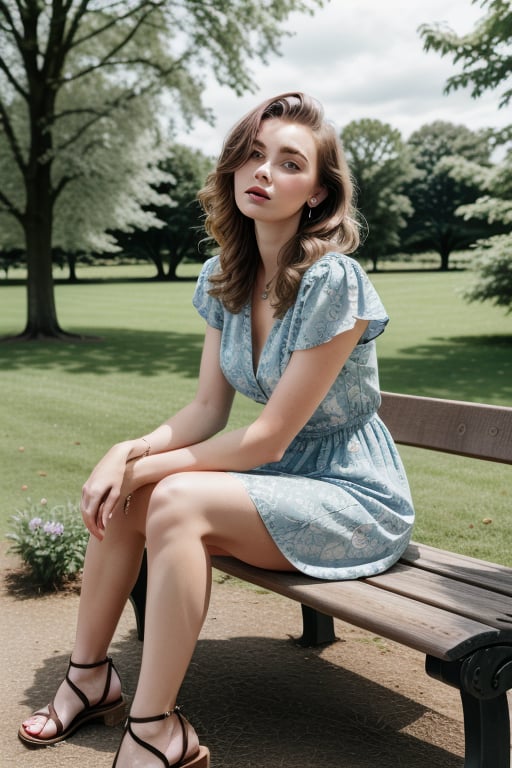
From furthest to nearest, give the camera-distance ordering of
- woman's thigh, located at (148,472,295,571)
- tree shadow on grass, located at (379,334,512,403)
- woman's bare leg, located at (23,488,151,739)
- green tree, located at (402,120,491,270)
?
1. green tree, located at (402,120,491,270)
2. tree shadow on grass, located at (379,334,512,403)
3. woman's bare leg, located at (23,488,151,739)
4. woman's thigh, located at (148,472,295,571)

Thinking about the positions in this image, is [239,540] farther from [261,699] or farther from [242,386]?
[261,699]

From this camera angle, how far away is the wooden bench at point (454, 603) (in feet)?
6.88

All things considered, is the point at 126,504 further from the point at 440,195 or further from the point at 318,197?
the point at 440,195

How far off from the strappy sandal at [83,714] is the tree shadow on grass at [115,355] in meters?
9.60

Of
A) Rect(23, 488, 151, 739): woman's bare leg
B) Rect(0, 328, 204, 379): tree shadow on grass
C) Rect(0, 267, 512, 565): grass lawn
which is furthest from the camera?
Rect(0, 328, 204, 379): tree shadow on grass

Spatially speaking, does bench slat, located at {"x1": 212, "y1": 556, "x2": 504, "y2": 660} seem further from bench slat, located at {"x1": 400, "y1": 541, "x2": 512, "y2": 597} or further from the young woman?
bench slat, located at {"x1": 400, "y1": 541, "x2": 512, "y2": 597}

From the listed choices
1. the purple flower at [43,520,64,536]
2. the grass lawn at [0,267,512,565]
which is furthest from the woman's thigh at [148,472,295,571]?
the grass lawn at [0,267,512,565]

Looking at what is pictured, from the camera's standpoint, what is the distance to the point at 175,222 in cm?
5731

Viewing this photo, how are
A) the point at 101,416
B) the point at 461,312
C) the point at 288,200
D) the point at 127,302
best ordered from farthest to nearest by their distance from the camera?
the point at 127,302 < the point at 461,312 < the point at 101,416 < the point at 288,200

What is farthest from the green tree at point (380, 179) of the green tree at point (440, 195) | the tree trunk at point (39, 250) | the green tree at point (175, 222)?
the tree trunk at point (39, 250)

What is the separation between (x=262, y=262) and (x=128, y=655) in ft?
5.17

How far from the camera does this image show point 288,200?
2805 millimetres

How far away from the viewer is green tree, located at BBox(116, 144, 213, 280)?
2239 inches

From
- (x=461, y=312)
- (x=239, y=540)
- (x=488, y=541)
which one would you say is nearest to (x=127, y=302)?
(x=461, y=312)
